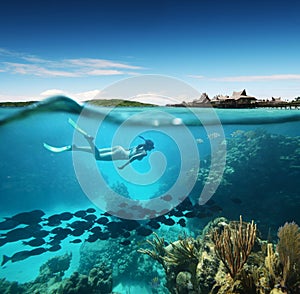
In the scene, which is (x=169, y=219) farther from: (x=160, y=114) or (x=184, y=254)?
(x=160, y=114)

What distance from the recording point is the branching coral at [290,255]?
415 cm

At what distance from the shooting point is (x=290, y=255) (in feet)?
14.2

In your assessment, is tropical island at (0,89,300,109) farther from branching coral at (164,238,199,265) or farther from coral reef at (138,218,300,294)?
coral reef at (138,218,300,294)

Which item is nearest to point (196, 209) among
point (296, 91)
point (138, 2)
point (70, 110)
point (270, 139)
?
point (138, 2)

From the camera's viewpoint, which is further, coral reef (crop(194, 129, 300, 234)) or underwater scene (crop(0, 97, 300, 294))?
coral reef (crop(194, 129, 300, 234))

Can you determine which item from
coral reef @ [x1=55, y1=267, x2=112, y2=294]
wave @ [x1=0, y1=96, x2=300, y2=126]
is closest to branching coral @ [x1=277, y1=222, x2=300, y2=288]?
coral reef @ [x1=55, y1=267, x2=112, y2=294]

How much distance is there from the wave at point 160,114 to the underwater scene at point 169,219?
95 millimetres

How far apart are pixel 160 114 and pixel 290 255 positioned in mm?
16244

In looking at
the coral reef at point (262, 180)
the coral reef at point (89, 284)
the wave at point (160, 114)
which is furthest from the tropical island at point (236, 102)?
the coral reef at point (89, 284)

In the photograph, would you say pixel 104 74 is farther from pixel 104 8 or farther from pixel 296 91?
pixel 296 91

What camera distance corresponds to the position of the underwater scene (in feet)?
16.7

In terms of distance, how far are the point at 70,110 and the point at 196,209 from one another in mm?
10103

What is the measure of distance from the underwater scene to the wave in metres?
0.09

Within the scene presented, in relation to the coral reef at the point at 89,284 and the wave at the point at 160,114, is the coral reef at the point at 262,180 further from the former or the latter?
the coral reef at the point at 89,284
